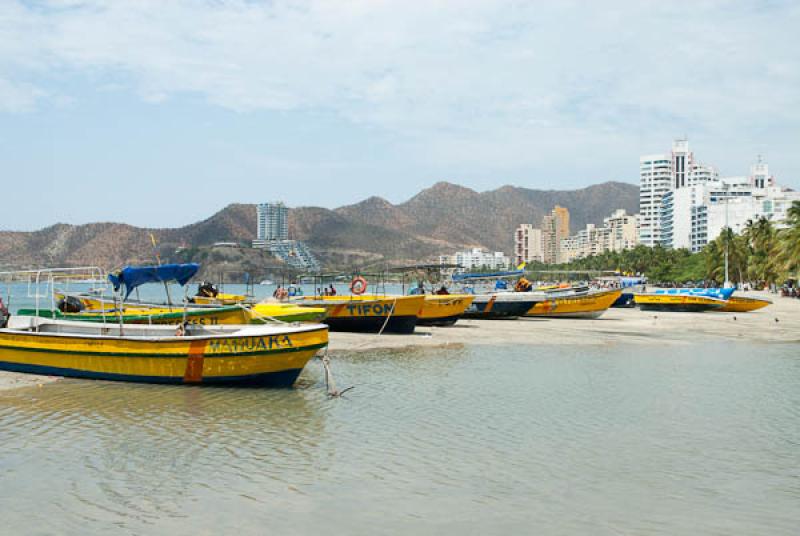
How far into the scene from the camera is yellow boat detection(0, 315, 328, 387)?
1566 centimetres

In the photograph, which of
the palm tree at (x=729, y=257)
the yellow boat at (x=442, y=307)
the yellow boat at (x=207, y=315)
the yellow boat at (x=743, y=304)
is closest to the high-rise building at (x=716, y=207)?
the palm tree at (x=729, y=257)

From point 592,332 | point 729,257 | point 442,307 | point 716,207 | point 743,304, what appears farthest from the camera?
point 716,207

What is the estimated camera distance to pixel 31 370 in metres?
17.3

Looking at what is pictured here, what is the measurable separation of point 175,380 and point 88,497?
7361mm

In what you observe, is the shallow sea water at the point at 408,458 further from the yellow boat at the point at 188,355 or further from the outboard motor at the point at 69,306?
the outboard motor at the point at 69,306

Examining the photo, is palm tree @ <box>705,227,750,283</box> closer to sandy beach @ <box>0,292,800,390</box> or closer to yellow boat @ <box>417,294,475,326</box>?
sandy beach @ <box>0,292,800,390</box>

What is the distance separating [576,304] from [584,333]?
37.7 ft

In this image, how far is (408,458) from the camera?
418 inches

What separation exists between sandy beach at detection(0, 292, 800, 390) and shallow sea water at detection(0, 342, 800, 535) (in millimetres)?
5793

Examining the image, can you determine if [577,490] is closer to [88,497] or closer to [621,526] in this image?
[621,526]

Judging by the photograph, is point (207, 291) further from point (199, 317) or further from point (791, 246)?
point (791, 246)

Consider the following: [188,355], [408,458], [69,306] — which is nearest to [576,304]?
[69,306]

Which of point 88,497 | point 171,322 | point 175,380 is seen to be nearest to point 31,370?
point 175,380

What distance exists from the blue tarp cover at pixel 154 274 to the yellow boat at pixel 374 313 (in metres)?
12.6
